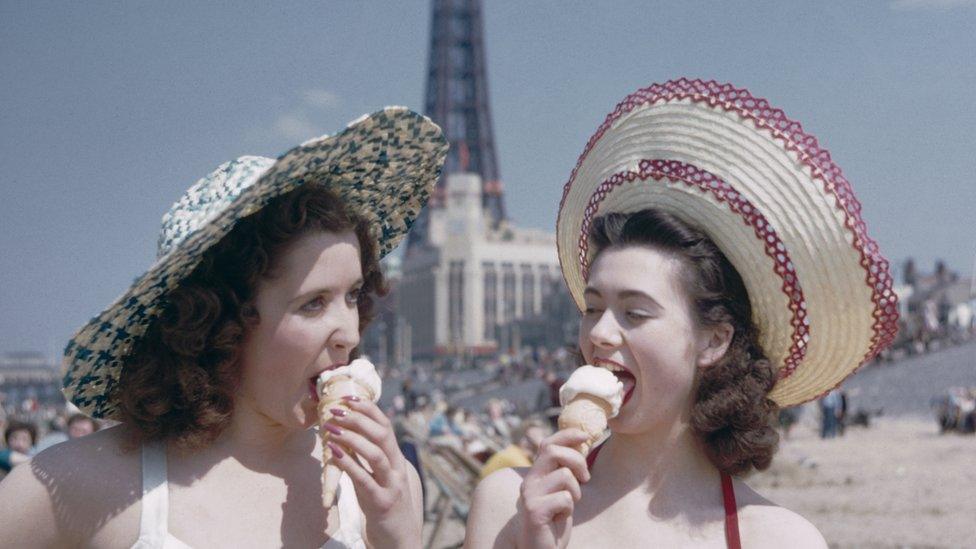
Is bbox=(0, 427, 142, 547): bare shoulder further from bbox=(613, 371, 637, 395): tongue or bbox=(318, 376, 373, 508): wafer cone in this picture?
bbox=(613, 371, 637, 395): tongue

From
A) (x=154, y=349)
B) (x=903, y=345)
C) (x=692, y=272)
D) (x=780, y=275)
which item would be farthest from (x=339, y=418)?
(x=903, y=345)

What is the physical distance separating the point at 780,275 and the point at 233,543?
53.2 inches

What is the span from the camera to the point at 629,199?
8.63 ft

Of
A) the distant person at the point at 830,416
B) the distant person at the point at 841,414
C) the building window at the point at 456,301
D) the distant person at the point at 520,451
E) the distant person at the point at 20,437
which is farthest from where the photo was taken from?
the building window at the point at 456,301

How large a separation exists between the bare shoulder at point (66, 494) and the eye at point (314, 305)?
50 cm

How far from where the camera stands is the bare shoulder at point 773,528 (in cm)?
241

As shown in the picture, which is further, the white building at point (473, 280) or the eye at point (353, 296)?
the white building at point (473, 280)

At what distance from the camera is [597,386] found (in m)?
2.32

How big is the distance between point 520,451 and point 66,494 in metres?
5.77

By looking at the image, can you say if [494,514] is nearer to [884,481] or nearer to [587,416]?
[587,416]

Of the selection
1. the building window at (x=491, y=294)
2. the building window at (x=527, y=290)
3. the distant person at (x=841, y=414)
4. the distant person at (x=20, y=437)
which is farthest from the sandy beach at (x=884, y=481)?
the building window at (x=527, y=290)

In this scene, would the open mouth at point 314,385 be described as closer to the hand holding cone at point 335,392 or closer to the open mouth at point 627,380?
the hand holding cone at point 335,392


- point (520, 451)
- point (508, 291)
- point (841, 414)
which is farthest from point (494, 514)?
point (508, 291)

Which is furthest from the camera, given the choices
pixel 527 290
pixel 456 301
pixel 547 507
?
pixel 527 290
